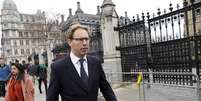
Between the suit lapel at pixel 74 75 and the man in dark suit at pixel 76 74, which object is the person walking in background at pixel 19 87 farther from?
the suit lapel at pixel 74 75

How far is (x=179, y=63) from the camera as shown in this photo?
10570mm

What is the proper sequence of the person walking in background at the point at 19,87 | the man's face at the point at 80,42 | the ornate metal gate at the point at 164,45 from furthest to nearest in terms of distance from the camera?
the ornate metal gate at the point at 164,45
the person walking in background at the point at 19,87
the man's face at the point at 80,42

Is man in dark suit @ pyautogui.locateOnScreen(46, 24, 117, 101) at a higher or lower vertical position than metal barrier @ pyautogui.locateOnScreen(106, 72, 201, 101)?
higher

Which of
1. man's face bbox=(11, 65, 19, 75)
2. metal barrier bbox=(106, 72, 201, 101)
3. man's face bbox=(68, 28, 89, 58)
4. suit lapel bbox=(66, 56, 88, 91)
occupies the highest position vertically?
man's face bbox=(68, 28, 89, 58)

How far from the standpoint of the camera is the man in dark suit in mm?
3264

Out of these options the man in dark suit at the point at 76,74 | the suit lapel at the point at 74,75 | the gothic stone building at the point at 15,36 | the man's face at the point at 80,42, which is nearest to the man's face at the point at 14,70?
the man in dark suit at the point at 76,74

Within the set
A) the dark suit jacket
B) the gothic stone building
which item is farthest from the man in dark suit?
the gothic stone building

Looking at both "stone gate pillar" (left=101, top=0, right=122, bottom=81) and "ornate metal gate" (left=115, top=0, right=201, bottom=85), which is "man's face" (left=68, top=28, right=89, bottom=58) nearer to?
"ornate metal gate" (left=115, top=0, right=201, bottom=85)

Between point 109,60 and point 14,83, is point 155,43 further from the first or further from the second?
point 14,83

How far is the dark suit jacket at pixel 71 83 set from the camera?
→ 129 inches

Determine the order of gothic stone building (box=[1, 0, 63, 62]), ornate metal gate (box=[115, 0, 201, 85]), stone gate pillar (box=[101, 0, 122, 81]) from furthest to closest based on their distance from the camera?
1. gothic stone building (box=[1, 0, 63, 62])
2. stone gate pillar (box=[101, 0, 122, 81])
3. ornate metal gate (box=[115, 0, 201, 85])

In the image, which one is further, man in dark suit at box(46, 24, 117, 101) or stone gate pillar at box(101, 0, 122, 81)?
stone gate pillar at box(101, 0, 122, 81)

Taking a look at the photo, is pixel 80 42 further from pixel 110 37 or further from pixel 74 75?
pixel 110 37

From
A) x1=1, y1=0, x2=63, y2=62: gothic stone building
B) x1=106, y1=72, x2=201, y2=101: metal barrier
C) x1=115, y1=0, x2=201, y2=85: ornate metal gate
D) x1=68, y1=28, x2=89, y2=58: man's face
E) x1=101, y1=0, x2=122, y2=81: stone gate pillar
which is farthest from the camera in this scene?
x1=1, y1=0, x2=63, y2=62: gothic stone building
